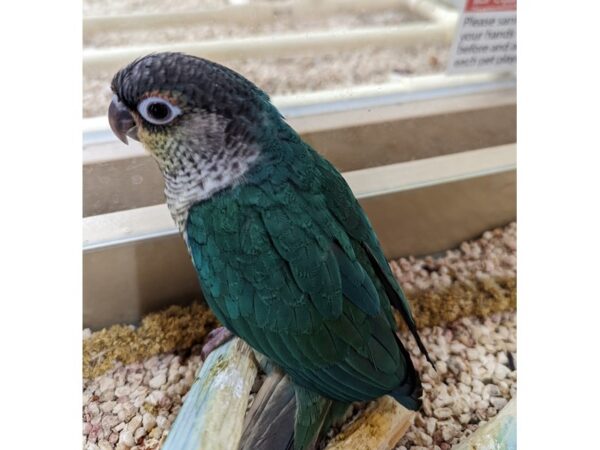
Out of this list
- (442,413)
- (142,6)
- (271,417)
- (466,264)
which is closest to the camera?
(271,417)

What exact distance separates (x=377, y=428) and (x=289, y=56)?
902mm

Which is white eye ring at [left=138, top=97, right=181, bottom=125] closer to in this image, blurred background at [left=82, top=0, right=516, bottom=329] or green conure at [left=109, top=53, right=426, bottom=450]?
green conure at [left=109, top=53, right=426, bottom=450]

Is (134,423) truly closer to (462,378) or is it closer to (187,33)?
(462,378)

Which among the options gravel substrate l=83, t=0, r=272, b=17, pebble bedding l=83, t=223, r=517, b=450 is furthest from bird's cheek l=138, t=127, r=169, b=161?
gravel substrate l=83, t=0, r=272, b=17

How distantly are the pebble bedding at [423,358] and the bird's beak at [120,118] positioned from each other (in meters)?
0.36

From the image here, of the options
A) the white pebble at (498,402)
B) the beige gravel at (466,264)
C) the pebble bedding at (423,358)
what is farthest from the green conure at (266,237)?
the beige gravel at (466,264)

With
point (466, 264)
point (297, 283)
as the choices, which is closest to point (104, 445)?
point (297, 283)

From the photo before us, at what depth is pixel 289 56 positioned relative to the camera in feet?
4.06

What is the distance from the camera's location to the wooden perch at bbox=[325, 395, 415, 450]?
25.5 inches

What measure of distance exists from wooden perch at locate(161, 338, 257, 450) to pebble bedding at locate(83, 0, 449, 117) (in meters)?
0.52

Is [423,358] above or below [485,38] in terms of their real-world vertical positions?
below
